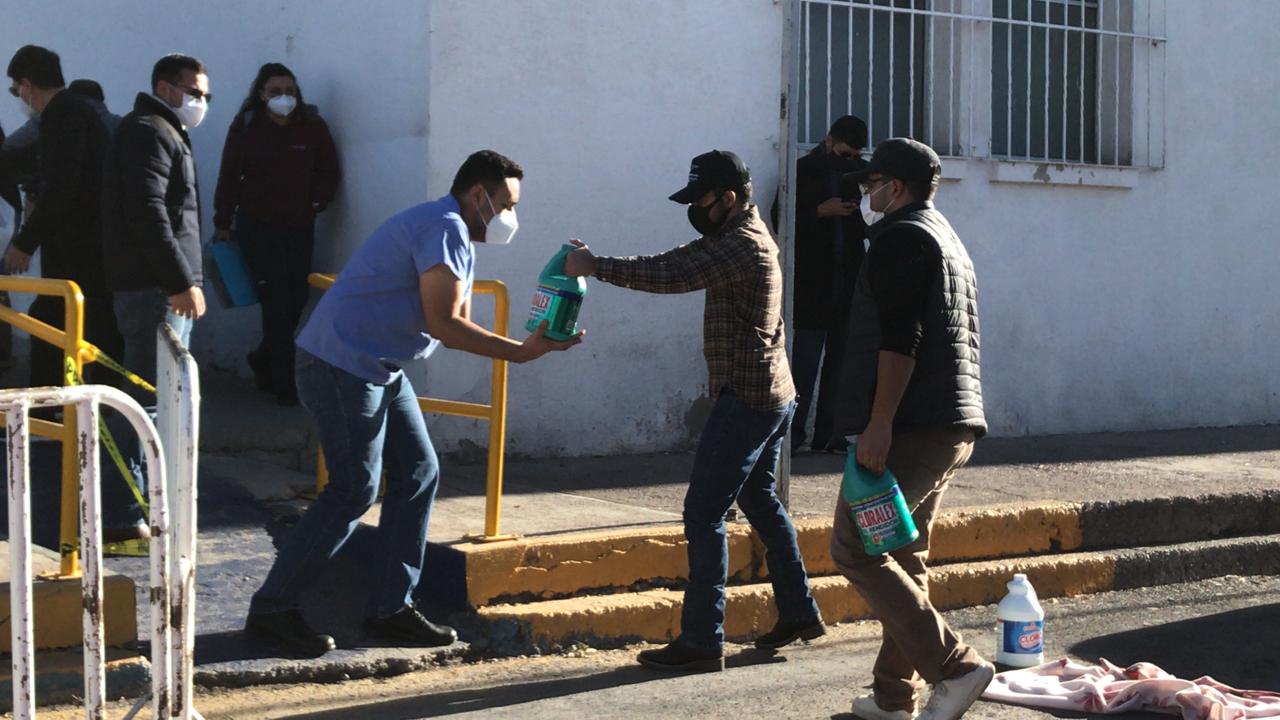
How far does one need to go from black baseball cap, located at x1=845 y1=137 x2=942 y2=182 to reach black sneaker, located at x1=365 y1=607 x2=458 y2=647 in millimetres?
2075

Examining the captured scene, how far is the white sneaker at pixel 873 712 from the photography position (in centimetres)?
483

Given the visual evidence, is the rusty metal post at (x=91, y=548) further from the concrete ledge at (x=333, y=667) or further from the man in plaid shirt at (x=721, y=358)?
the man in plaid shirt at (x=721, y=358)

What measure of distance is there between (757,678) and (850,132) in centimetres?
372

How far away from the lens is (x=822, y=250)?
27.8 feet

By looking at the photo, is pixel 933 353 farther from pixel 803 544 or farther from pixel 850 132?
pixel 850 132

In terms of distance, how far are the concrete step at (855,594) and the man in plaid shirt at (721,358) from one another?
1.25ft

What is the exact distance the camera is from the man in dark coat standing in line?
8406mm

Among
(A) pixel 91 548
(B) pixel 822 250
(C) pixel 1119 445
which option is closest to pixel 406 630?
(A) pixel 91 548

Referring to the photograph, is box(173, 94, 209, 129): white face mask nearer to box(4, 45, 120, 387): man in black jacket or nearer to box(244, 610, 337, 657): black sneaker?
box(4, 45, 120, 387): man in black jacket

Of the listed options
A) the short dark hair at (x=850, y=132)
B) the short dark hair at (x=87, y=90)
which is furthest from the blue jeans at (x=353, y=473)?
the short dark hair at (x=850, y=132)

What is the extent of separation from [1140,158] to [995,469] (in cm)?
284

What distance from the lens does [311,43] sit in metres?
8.58

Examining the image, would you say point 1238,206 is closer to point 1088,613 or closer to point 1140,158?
point 1140,158

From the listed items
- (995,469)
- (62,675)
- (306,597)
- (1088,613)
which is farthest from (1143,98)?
(62,675)
